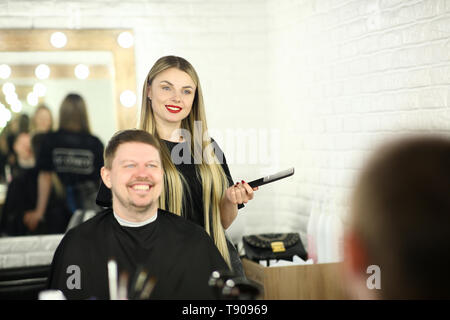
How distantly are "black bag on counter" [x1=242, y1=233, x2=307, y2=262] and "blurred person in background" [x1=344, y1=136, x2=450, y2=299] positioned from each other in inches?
75.5

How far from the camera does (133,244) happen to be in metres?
1.50

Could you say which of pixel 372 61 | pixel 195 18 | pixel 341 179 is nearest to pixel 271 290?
pixel 341 179

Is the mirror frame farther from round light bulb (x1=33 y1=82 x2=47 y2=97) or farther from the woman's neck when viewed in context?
the woman's neck

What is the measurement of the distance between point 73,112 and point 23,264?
37.1 inches

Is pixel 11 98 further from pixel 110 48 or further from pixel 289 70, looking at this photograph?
pixel 289 70

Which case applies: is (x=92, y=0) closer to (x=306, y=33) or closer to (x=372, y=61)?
(x=306, y=33)

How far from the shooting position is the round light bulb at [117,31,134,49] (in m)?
2.97

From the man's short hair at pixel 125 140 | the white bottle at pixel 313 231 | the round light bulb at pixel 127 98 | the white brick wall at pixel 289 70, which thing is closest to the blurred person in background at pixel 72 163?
the round light bulb at pixel 127 98

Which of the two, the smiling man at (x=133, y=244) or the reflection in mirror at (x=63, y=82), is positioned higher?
the reflection in mirror at (x=63, y=82)

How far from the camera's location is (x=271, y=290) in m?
2.36

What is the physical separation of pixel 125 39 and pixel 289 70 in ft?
3.24

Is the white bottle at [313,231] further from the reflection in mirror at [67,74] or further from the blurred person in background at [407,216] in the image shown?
the blurred person in background at [407,216]

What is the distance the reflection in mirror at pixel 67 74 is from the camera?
2.90 metres

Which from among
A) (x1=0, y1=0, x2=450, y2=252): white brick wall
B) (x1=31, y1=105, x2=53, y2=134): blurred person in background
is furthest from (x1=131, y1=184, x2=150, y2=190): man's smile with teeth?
(x1=31, y1=105, x2=53, y2=134): blurred person in background
